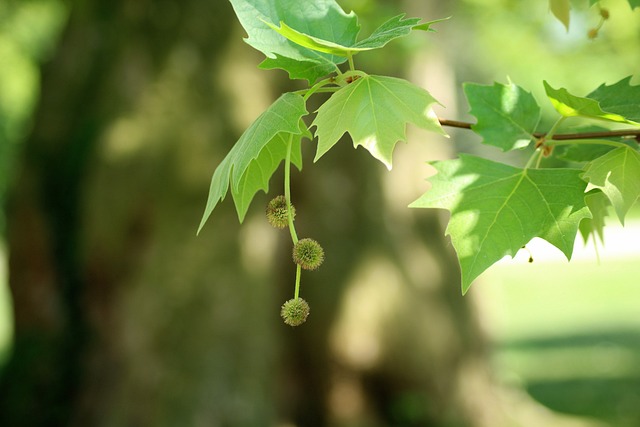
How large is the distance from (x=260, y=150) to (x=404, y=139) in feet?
0.70

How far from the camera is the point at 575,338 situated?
548 inches

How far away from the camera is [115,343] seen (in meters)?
5.78

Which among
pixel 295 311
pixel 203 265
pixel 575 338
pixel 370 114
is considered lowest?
pixel 295 311

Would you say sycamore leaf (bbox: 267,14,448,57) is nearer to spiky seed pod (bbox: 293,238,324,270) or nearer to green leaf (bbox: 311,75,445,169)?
green leaf (bbox: 311,75,445,169)

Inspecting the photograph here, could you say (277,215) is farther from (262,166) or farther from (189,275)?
(189,275)

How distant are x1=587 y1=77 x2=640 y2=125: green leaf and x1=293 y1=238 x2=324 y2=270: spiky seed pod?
548 mm

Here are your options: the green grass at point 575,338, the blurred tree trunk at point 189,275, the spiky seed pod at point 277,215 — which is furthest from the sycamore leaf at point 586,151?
the green grass at point 575,338

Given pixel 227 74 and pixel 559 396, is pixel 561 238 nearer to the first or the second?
pixel 227 74

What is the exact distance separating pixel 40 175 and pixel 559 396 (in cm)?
597

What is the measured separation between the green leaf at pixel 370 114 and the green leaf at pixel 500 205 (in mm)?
101

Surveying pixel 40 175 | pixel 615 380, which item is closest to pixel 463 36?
pixel 615 380

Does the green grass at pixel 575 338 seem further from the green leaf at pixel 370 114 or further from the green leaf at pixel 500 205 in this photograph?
the green leaf at pixel 370 114

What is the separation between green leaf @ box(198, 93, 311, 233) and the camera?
1.29 m

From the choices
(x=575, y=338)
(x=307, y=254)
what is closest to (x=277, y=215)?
(x=307, y=254)
